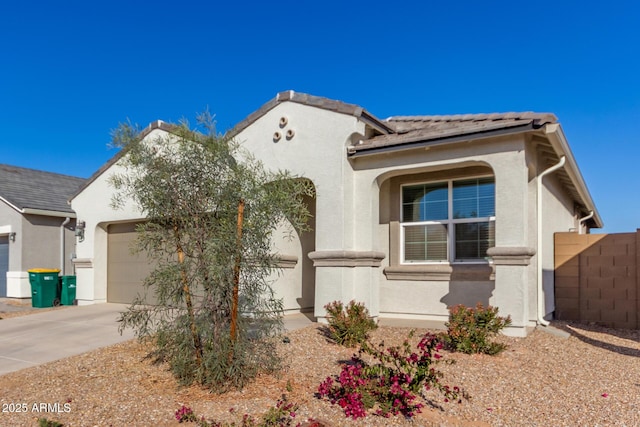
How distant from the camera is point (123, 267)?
13797 millimetres

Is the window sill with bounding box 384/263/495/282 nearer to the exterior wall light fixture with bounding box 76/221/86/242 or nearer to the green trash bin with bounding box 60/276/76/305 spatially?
the exterior wall light fixture with bounding box 76/221/86/242

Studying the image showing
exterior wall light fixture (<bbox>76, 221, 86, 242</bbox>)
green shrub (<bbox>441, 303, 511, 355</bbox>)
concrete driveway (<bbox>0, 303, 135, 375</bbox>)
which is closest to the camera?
green shrub (<bbox>441, 303, 511, 355</bbox>)

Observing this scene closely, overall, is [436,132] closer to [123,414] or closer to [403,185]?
[403,185]

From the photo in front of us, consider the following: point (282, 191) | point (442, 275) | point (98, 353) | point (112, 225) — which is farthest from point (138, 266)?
point (282, 191)

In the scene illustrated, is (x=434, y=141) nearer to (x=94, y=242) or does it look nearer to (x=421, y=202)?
(x=421, y=202)

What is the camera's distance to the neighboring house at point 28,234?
16734mm

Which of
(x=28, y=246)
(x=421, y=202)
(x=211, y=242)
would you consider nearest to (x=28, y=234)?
(x=28, y=246)

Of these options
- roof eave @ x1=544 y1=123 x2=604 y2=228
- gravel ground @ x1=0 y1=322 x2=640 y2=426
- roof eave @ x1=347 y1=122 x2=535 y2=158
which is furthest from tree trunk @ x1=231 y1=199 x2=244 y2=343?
roof eave @ x1=544 y1=123 x2=604 y2=228

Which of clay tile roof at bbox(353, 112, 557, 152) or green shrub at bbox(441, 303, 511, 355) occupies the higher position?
clay tile roof at bbox(353, 112, 557, 152)

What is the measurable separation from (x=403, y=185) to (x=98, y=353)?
6.30 meters

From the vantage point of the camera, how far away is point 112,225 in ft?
46.4

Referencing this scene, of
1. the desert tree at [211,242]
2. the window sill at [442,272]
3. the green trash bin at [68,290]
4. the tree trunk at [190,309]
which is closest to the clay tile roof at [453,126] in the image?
the window sill at [442,272]

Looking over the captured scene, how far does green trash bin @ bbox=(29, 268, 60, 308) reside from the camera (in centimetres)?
1448

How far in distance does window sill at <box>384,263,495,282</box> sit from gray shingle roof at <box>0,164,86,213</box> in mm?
13048
